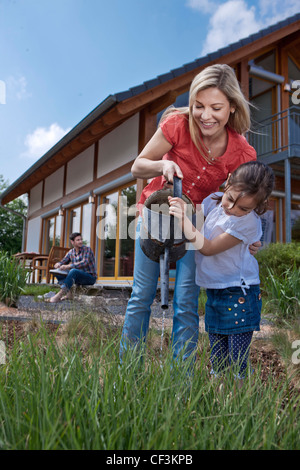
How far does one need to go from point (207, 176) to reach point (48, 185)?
40.0 ft

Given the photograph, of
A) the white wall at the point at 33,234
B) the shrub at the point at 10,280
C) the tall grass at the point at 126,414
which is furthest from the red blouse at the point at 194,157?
the white wall at the point at 33,234

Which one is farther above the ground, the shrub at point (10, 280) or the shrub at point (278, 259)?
the shrub at point (278, 259)

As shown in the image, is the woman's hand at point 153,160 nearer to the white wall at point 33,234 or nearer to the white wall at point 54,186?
the white wall at point 54,186

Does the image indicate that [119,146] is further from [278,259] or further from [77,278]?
[278,259]

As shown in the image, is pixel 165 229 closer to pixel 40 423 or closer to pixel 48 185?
pixel 40 423

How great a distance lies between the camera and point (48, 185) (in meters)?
13.7

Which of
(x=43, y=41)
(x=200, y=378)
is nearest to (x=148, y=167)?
(x=200, y=378)

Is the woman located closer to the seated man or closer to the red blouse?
the red blouse

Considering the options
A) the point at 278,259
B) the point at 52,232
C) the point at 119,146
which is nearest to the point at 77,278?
the point at 278,259

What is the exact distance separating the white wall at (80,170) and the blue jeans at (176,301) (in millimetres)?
8353

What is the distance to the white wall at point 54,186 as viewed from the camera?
12.5 meters

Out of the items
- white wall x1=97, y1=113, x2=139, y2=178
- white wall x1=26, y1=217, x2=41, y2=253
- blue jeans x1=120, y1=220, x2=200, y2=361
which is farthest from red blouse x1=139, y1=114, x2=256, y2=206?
white wall x1=26, y1=217, x2=41, y2=253

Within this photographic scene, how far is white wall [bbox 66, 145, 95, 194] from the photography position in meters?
10.3

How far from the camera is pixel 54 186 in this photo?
1302cm
